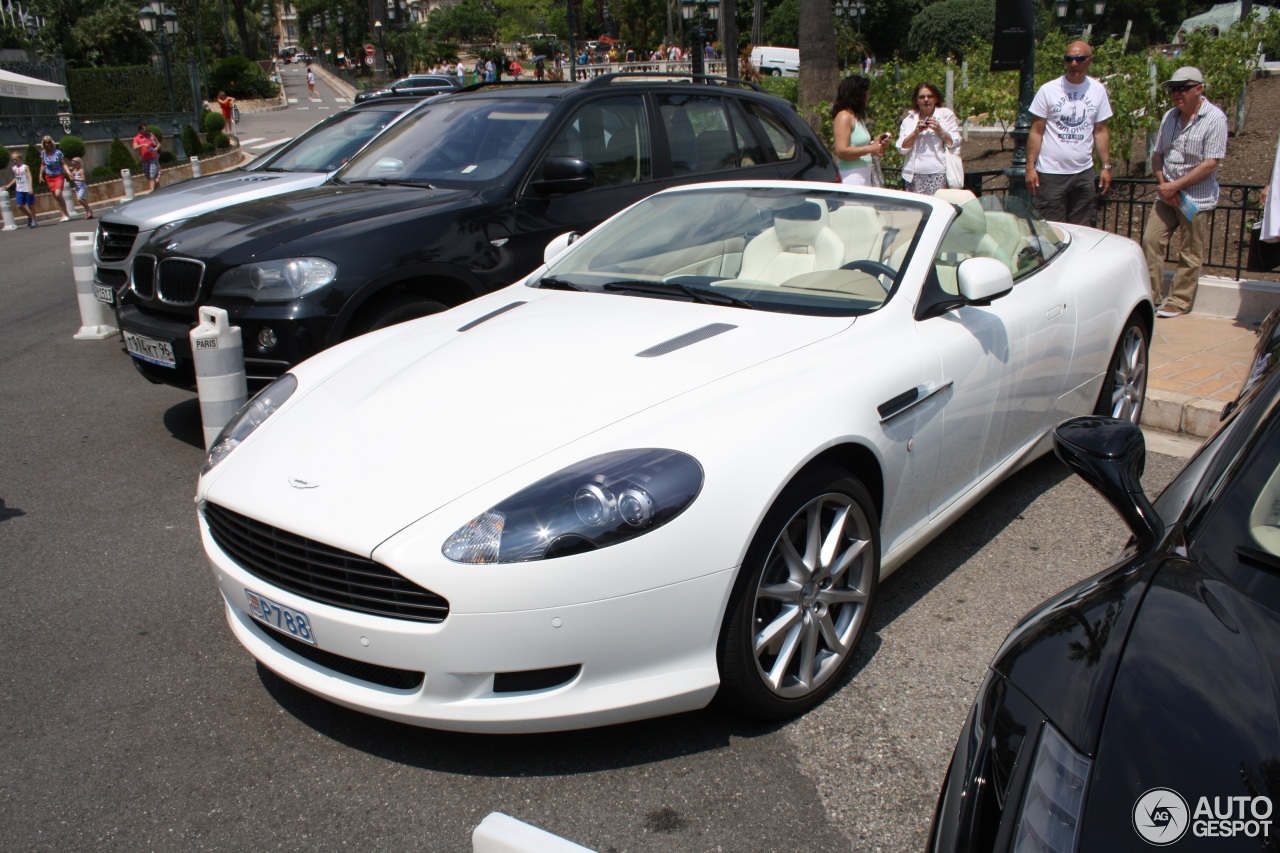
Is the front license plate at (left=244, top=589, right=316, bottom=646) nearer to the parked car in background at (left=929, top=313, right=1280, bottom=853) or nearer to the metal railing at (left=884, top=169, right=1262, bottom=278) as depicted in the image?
the parked car in background at (left=929, top=313, right=1280, bottom=853)

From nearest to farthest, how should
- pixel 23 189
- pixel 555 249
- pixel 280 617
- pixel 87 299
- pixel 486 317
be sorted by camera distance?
pixel 280 617, pixel 486 317, pixel 555 249, pixel 87 299, pixel 23 189

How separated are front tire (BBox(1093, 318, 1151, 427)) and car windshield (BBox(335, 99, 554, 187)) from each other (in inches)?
128

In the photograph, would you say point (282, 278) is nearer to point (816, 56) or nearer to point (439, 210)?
point (439, 210)

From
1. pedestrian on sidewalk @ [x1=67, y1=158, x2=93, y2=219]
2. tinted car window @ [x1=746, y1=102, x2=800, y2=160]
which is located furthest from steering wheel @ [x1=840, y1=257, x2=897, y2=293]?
pedestrian on sidewalk @ [x1=67, y1=158, x2=93, y2=219]

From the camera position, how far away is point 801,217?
13.8 feet

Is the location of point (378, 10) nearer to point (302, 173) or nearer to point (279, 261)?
point (302, 173)

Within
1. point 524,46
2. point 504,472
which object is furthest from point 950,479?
point 524,46

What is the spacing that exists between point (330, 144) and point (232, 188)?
1151mm

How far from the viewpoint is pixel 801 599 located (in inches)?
116

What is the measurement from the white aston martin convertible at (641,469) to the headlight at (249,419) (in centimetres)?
1

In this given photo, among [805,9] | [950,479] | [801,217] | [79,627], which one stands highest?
[805,9]

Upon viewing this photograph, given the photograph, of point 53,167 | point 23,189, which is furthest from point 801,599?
point 53,167

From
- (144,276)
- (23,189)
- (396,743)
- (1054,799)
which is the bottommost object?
(396,743)

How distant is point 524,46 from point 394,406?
102m
